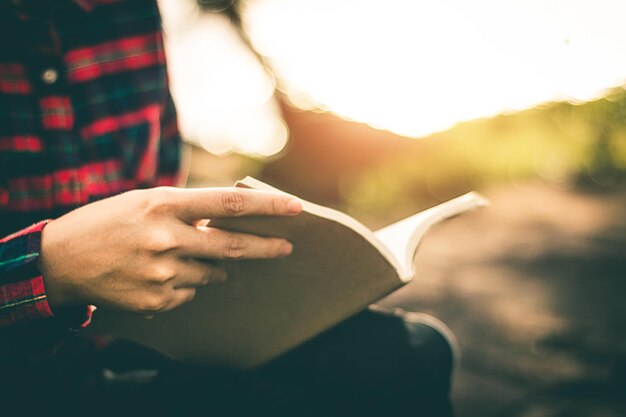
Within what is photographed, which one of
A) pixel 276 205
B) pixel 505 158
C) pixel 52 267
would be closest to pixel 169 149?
pixel 52 267

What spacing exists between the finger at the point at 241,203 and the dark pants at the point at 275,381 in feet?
1.03

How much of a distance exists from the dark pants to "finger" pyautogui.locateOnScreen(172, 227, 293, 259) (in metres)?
0.24

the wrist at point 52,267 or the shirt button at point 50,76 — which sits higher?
the shirt button at point 50,76

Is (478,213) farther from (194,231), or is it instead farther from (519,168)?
(194,231)

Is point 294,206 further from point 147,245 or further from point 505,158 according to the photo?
point 505,158

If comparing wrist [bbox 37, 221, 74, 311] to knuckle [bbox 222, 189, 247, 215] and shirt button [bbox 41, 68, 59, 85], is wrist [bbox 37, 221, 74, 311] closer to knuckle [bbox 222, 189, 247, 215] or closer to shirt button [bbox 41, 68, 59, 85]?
knuckle [bbox 222, 189, 247, 215]

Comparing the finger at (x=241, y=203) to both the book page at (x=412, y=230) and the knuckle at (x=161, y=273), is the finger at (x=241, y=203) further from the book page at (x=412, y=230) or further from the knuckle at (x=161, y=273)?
the book page at (x=412, y=230)

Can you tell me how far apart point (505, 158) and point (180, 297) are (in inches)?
162

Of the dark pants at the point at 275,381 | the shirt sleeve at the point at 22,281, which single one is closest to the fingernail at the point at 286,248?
the dark pants at the point at 275,381

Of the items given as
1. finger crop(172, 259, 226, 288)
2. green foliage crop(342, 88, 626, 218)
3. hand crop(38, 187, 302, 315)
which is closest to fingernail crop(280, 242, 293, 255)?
hand crop(38, 187, 302, 315)

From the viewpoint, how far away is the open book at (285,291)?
2.12ft

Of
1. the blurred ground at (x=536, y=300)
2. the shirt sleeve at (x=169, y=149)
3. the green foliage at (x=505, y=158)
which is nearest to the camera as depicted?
the shirt sleeve at (x=169, y=149)

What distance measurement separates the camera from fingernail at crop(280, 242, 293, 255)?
668mm

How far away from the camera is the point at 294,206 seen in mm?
591
